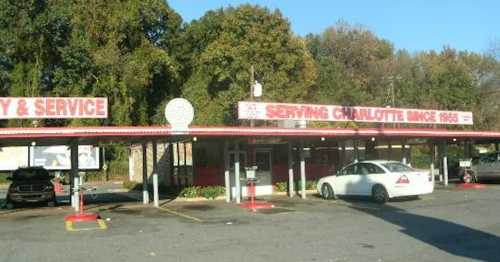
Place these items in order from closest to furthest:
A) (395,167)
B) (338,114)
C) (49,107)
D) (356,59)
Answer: (49,107)
(395,167)
(338,114)
(356,59)

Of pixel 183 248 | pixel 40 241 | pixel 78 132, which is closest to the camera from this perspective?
pixel 183 248

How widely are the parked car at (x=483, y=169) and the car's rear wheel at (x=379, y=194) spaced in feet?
36.3

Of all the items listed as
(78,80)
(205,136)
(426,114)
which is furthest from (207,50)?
(205,136)

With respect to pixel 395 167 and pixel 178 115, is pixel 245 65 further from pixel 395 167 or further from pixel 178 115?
pixel 178 115

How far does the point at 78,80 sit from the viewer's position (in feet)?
174

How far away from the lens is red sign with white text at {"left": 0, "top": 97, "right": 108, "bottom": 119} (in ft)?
70.0

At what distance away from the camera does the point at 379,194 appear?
890 inches

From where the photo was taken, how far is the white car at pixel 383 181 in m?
22.2

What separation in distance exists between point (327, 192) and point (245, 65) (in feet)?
109

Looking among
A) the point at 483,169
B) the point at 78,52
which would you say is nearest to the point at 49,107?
the point at 483,169

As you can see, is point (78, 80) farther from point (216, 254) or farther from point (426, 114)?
point (216, 254)

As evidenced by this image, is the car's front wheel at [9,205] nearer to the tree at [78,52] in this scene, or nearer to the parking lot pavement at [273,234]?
the parking lot pavement at [273,234]

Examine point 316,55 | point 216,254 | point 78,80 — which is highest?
point 316,55

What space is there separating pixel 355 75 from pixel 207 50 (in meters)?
21.7
